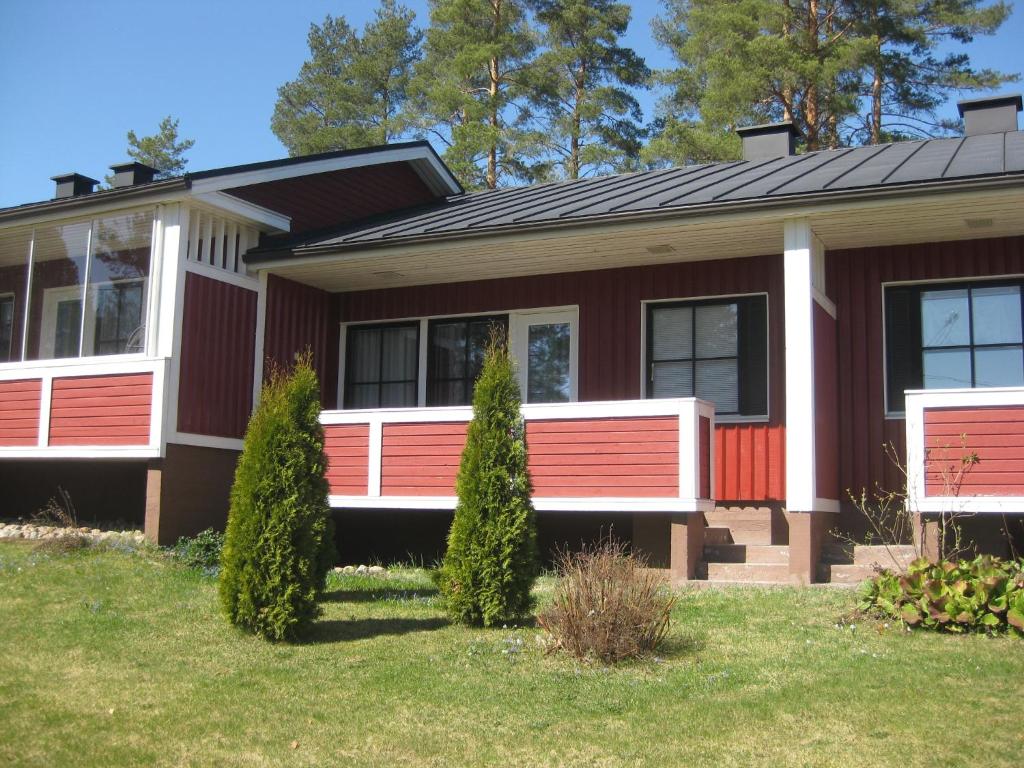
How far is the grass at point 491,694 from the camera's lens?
5.77 meters

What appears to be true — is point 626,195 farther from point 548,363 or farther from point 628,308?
point 548,363

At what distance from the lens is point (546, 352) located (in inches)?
545

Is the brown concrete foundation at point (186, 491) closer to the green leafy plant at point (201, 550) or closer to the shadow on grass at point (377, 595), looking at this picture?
the green leafy plant at point (201, 550)

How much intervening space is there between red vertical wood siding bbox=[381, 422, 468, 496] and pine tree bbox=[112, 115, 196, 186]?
91.8ft

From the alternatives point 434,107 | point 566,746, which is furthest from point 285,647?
point 434,107

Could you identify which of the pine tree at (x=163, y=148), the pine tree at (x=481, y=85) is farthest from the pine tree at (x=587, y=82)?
the pine tree at (x=163, y=148)

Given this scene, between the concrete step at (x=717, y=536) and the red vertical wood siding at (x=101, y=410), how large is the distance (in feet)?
20.1

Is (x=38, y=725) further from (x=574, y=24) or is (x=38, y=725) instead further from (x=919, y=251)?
(x=574, y=24)

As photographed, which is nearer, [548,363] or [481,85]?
[548,363]

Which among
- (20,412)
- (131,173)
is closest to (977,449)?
(20,412)

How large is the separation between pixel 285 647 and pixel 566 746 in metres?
2.91

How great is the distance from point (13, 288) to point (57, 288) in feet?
7.75

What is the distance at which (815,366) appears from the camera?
35.2ft

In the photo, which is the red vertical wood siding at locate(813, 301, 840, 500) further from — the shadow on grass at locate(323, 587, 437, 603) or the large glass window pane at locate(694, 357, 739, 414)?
the shadow on grass at locate(323, 587, 437, 603)
